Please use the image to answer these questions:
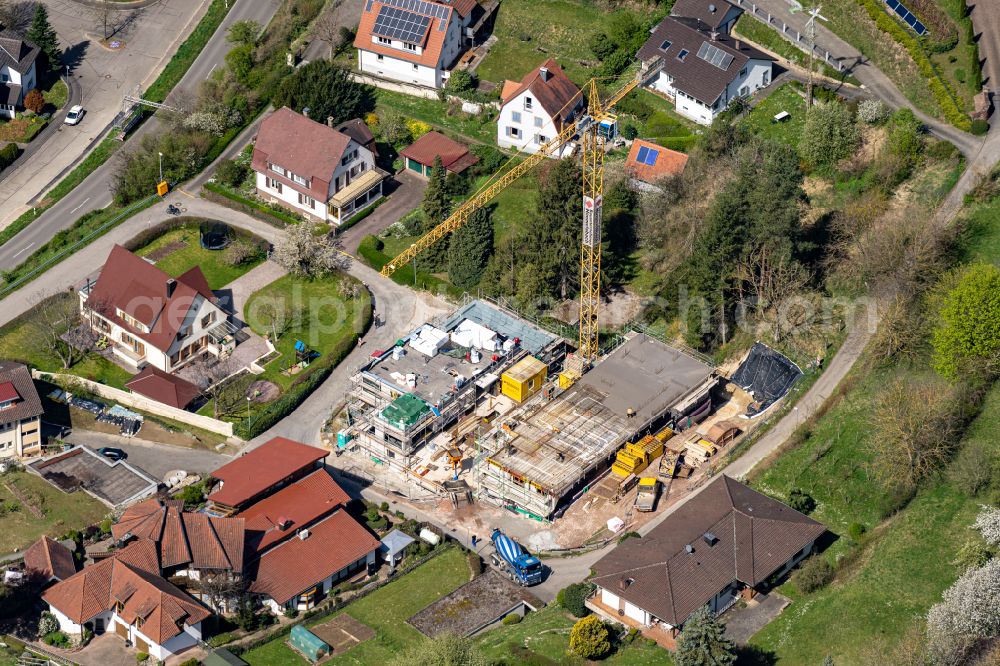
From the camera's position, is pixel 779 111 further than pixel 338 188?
No

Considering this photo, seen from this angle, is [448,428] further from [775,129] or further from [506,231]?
[775,129]

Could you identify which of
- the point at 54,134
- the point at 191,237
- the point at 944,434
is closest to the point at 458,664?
the point at 944,434

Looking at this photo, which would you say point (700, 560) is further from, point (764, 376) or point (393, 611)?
point (764, 376)

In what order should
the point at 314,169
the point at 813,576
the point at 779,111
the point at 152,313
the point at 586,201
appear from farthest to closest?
the point at 314,169 < the point at 779,111 < the point at 152,313 < the point at 586,201 < the point at 813,576

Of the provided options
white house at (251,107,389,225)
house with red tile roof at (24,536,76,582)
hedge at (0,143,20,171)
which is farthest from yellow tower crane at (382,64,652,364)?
hedge at (0,143,20,171)

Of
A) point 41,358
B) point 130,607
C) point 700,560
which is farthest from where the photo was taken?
point 41,358

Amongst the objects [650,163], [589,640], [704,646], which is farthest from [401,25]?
[704,646]
